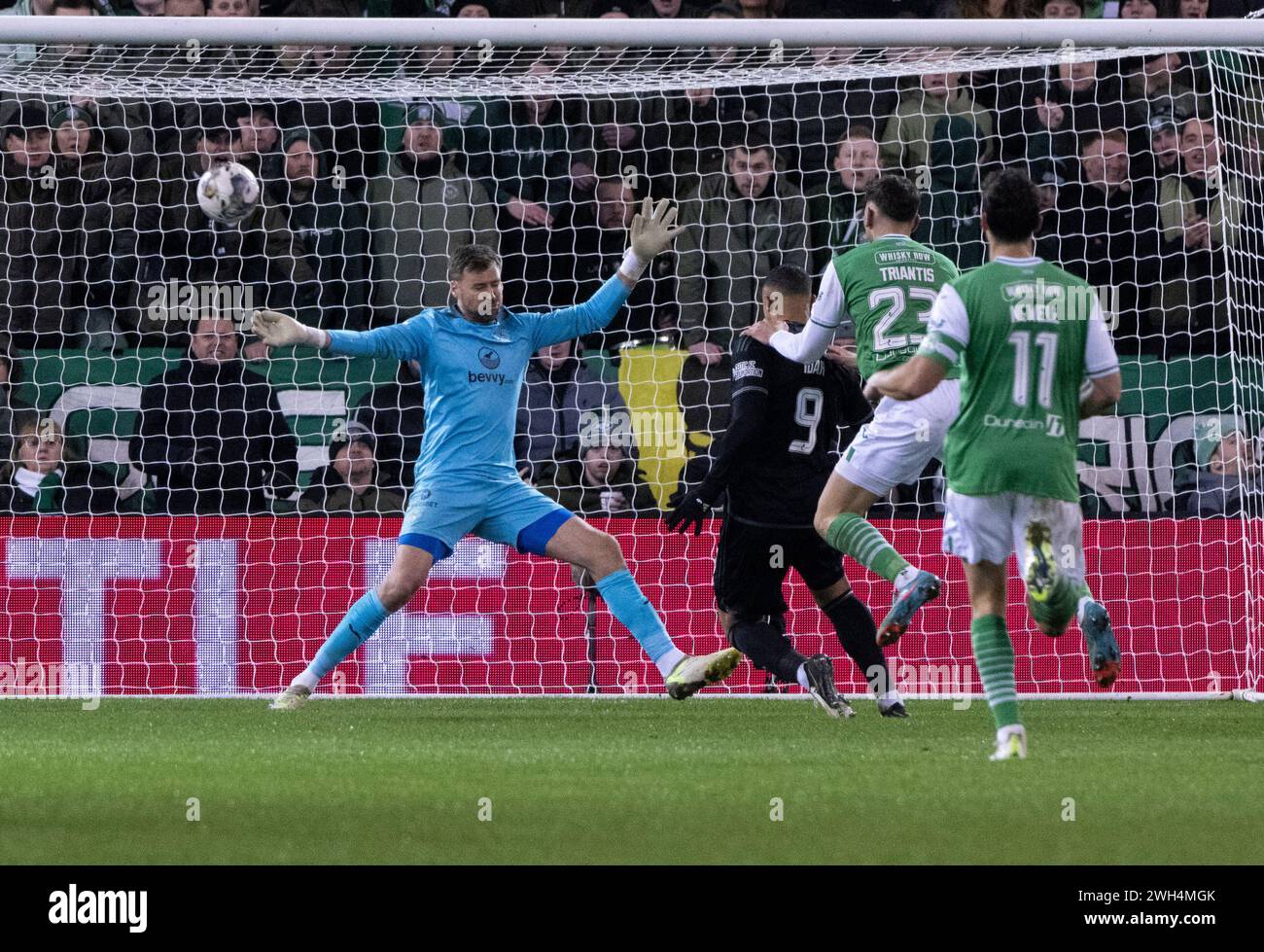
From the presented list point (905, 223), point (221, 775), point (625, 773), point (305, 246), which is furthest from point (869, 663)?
point (305, 246)

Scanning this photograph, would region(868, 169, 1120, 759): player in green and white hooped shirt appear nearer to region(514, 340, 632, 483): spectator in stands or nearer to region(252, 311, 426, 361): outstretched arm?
region(252, 311, 426, 361): outstretched arm

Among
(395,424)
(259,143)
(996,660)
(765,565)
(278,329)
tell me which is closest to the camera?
(996,660)

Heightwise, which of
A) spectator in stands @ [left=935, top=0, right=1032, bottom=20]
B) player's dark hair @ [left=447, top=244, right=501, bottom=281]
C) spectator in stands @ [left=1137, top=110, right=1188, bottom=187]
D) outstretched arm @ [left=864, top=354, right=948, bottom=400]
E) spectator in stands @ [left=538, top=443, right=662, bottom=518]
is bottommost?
outstretched arm @ [left=864, top=354, right=948, bottom=400]

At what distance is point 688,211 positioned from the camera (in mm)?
11031

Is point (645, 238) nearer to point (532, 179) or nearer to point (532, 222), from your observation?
point (532, 222)

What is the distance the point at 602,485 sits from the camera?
32.4 ft

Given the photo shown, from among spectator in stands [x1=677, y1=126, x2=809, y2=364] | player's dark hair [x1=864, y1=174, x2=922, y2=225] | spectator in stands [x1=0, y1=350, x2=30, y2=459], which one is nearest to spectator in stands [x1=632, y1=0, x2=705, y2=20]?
spectator in stands [x1=677, y1=126, x2=809, y2=364]

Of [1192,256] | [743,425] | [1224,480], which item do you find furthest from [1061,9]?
[743,425]

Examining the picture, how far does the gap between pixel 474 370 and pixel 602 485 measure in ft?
7.82

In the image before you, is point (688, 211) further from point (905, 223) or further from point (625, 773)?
point (625, 773)

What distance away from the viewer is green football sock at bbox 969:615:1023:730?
518 centimetres

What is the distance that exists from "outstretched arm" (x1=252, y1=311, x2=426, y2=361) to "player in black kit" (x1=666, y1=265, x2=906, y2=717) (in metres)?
1.32

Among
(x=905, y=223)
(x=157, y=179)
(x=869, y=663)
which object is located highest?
(x=157, y=179)
